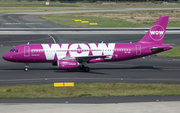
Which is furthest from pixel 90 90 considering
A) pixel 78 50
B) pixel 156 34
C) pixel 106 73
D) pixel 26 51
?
pixel 156 34

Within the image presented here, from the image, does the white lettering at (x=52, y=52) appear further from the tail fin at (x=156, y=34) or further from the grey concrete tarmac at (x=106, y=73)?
the tail fin at (x=156, y=34)

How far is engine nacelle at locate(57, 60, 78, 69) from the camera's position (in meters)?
42.9

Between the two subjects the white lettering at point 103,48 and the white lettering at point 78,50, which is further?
the white lettering at point 103,48

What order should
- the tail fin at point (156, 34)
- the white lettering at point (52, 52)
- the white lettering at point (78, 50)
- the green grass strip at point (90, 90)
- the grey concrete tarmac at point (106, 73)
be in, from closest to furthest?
1. the green grass strip at point (90, 90)
2. the grey concrete tarmac at point (106, 73)
3. the white lettering at point (52, 52)
4. the white lettering at point (78, 50)
5. the tail fin at point (156, 34)

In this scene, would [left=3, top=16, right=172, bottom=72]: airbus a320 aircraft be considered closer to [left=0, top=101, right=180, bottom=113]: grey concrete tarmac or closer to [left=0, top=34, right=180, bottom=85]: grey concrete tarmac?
[left=0, top=34, right=180, bottom=85]: grey concrete tarmac

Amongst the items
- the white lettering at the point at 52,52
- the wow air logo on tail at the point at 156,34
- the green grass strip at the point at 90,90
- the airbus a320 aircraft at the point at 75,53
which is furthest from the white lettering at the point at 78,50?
the wow air logo on tail at the point at 156,34

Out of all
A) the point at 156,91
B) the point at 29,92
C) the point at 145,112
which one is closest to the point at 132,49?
the point at 156,91

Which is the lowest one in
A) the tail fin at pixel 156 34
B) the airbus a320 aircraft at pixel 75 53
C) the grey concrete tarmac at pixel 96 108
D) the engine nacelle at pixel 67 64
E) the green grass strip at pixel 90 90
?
the green grass strip at pixel 90 90

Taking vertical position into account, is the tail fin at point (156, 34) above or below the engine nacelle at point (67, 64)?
above

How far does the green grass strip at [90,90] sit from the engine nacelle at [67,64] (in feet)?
27.0

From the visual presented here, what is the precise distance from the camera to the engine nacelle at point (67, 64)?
4294 centimetres

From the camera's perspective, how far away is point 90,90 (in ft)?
106

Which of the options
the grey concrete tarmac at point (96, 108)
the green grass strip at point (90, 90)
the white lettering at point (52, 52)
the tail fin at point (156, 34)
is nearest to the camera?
the grey concrete tarmac at point (96, 108)

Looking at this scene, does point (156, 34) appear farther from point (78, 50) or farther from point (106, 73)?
point (78, 50)
